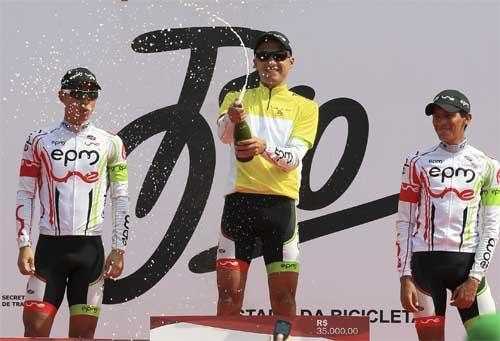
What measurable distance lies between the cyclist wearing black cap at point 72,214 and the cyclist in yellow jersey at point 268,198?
508 mm

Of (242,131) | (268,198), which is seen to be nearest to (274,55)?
(242,131)

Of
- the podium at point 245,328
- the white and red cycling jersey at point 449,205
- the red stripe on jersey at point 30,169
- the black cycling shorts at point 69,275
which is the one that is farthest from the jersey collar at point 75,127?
the white and red cycling jersey at point 449,205

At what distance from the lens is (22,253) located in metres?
4.73

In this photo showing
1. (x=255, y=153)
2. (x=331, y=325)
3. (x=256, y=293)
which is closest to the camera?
(x=331, y=325)

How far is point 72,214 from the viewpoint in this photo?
15.7ft

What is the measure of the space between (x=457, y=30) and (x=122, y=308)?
2.37 meters

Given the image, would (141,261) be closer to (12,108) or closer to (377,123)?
(12,108)

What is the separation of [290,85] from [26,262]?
1756mm

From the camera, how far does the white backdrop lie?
5.57m

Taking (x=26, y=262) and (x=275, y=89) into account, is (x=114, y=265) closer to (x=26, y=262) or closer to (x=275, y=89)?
(x=26, y=262)

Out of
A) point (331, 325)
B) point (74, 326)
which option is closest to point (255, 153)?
point (331, 325)

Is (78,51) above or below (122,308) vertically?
above

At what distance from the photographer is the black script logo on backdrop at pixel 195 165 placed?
5.61 m

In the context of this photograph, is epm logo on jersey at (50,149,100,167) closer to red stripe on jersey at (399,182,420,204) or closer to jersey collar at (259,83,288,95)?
jersey collar at (259,83,288,95)
